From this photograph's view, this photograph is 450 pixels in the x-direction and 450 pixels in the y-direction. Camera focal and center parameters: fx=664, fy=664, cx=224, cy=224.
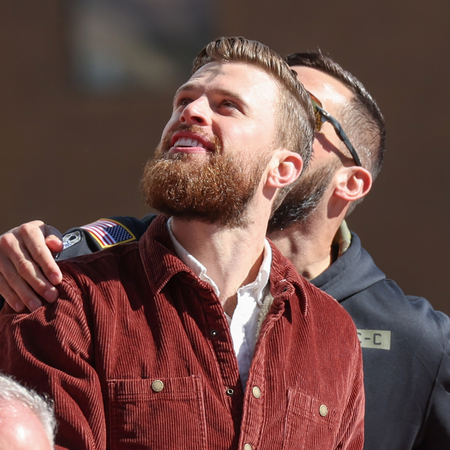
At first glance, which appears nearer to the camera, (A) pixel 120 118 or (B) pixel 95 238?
(B) pixel 95 238

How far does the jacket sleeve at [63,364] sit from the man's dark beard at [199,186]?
1.29 ft

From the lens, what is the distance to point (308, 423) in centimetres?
185

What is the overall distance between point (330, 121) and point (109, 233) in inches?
46.7

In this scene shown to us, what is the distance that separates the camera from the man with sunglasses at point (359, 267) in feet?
8.45

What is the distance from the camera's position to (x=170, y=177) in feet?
6.23

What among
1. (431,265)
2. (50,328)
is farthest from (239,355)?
(431,265)

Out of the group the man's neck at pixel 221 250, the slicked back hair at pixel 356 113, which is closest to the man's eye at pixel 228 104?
the man's neck at pixel 221 250

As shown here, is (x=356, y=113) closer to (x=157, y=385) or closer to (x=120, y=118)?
(x=157, y=385)

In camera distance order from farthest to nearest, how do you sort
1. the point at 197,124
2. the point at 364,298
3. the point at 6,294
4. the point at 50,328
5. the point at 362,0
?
the point at 362,0
the point at 364,298
the point at 197,124
the point at 6,294
the point at 50,328

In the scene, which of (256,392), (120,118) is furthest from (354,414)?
(120,118)

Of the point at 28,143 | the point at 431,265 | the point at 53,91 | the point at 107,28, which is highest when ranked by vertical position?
the point at 107,28

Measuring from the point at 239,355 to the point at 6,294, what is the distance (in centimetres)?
66

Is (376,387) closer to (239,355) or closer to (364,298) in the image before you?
(364,298)

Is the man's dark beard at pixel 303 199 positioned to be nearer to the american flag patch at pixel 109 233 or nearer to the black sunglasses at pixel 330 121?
the black sunglasses at pixel 330 121
